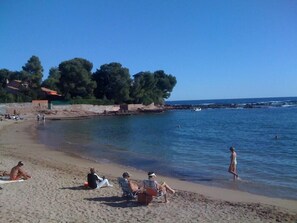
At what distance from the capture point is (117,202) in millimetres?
11875

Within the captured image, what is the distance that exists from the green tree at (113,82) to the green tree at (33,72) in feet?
45.1

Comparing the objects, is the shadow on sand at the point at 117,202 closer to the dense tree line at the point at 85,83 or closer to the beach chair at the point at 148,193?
the beach chair at the point at 148,193

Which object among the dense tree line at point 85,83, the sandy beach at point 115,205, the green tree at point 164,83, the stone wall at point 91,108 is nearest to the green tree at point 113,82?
the dense tree line at point 85,83

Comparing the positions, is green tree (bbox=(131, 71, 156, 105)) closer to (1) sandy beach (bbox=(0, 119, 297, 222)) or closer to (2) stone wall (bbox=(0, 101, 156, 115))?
(2) stone wall (bbox=(0, 101, 156, 115))

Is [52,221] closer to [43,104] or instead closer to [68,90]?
[43,104]

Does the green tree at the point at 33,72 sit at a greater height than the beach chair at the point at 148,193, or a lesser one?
greater

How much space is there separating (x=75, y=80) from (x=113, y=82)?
10.1m

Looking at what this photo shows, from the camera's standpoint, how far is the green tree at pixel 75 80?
85.2 m

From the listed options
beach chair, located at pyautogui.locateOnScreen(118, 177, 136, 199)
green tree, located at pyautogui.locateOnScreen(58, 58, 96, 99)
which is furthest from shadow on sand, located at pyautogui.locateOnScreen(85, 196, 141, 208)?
green tree, located at pyautogui.locateOnScreen(58, 58, 96, 99)

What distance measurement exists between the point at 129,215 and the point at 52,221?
2.05m

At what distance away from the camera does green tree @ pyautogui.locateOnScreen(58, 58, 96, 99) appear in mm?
85250

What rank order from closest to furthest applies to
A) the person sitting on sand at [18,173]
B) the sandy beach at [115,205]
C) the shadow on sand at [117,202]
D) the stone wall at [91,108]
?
the sandy beach at [115,205], the shadow on sand at [117,202], the person sitting on sand at [18,173], the stone wall at [91,108]

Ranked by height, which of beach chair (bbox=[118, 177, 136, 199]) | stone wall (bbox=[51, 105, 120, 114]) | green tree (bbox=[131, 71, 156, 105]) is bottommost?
beach chair (bbox=[118, 177, 136, 199])

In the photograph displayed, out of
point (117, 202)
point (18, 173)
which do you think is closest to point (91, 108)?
point (18, 173)
